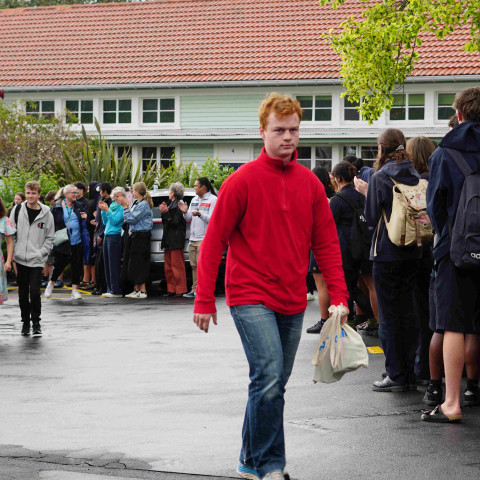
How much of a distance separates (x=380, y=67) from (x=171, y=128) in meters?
18.5

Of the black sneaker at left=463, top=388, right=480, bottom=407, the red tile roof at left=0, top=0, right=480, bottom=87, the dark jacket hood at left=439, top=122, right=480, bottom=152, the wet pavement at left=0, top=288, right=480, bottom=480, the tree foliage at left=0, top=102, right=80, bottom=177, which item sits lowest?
the wet pavement at left=0, top=288, right=480, bottom=480

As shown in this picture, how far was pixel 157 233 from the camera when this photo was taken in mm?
17719

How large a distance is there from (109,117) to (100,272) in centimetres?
1919

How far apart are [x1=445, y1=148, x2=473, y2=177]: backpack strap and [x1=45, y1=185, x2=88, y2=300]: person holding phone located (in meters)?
11.5

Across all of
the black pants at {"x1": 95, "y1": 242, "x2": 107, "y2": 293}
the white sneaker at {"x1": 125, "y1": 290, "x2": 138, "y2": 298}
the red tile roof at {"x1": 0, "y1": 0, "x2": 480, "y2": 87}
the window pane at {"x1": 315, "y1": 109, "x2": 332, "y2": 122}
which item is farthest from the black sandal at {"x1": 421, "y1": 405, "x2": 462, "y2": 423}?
Answer: the window pane at {"x1": 315, "y1": 109, "x2": 332, "y2": 122}

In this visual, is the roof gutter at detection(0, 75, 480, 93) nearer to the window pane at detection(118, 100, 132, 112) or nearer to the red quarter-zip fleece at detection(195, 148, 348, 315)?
the window pane at detection(118, 100, 132, 112)

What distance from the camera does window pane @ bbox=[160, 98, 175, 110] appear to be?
117 ft

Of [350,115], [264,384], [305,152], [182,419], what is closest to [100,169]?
[305,152]

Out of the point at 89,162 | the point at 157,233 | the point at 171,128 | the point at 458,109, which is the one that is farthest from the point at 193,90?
the point at 458,109

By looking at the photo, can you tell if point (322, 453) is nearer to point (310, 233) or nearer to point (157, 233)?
point (310, 233)

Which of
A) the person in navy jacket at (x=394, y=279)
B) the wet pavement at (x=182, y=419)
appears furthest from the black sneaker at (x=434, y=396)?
the person in navy jacket at (x=394, y=279)

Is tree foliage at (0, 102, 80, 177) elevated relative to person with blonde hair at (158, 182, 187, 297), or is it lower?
elevated

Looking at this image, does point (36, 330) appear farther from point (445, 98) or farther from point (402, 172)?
point (445, 98)

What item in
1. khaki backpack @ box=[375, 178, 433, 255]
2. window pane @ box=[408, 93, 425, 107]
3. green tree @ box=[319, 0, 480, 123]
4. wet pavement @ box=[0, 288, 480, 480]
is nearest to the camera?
wet pavement @ box=[0, 288, 480, 480]
